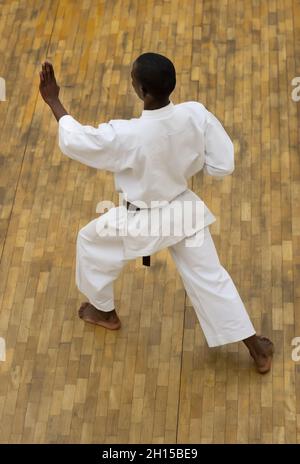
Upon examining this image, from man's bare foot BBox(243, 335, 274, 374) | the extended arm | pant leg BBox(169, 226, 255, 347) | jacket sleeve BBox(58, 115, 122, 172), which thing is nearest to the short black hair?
jacket sleeve BBox(58, 115, 122, 172)

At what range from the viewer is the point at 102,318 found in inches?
128

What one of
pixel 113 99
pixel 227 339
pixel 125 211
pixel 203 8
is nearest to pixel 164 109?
pixel 125 211

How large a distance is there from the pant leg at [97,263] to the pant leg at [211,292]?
20cm

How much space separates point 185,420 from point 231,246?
2.50 feet

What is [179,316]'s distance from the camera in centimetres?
330

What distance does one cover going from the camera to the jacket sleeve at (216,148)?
2.72 metres

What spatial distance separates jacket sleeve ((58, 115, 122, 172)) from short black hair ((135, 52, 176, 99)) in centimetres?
17

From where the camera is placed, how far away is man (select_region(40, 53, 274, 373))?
261cm

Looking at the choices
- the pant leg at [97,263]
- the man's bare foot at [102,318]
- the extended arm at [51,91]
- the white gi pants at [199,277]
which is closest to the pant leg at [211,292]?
the white gi pants at [199,277]

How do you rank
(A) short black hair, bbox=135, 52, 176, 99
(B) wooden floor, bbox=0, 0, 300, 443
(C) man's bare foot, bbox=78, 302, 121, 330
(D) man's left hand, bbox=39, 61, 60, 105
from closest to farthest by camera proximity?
1. (A) short black hair, bbox=135, 52, 176, 99
2. (D) man's left hand, bbox=39, 61, 60, 105
3. (B) wooden floor, bbox=0, 0, 300, 443
4. (C) man's bare foot, bbox=78, 302, 121, 330

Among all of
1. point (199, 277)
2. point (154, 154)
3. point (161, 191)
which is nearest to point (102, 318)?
point (199, 277)

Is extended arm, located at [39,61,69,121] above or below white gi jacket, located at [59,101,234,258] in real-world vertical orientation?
above

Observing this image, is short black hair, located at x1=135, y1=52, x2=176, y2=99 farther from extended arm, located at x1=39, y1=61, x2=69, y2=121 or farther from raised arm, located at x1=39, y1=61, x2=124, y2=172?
extended arm, located at x1=39, y1=61, x2=69, y2=121

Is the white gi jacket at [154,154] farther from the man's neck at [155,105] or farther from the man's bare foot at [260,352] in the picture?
the man's bare foot at [260,352]
